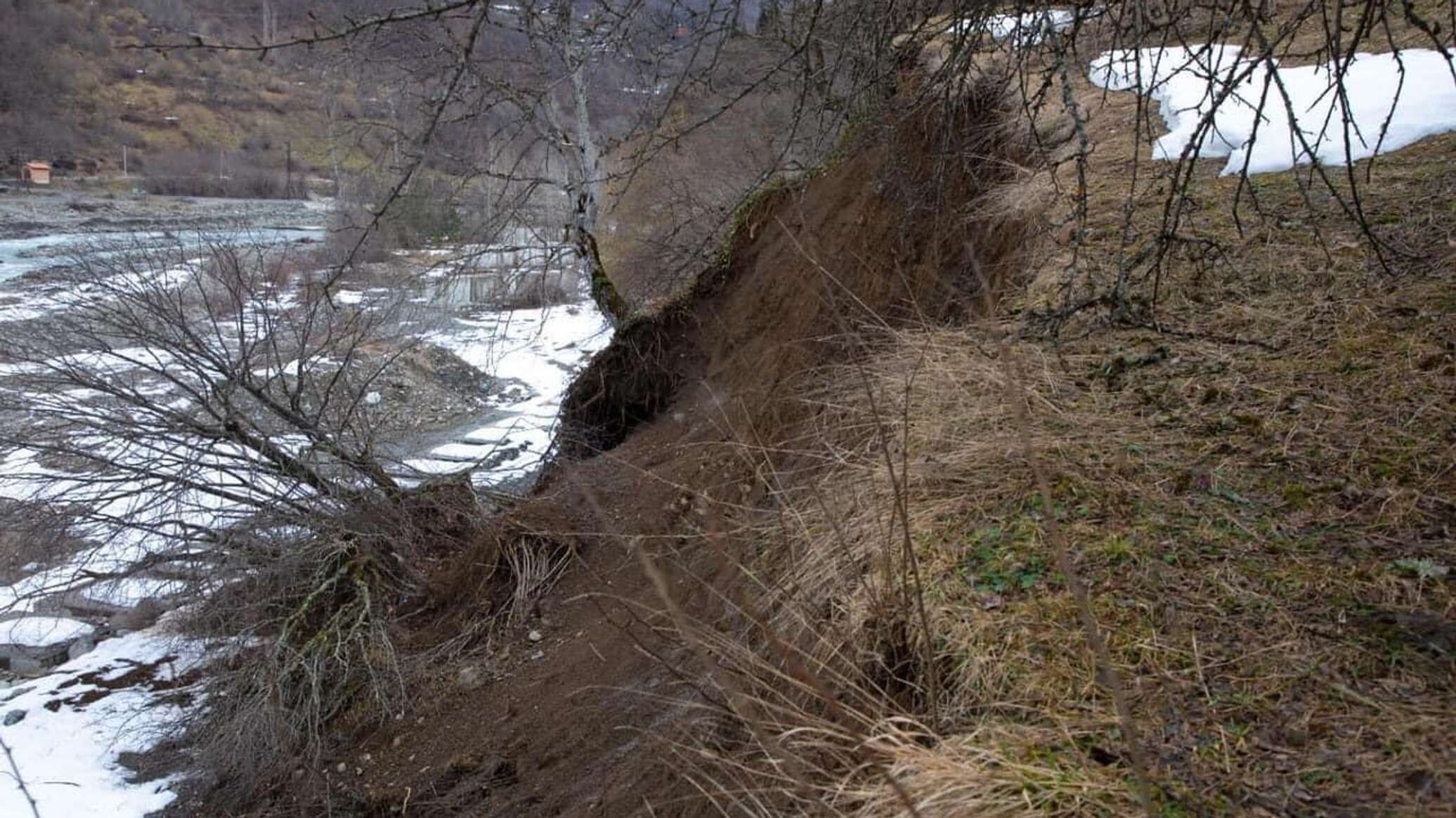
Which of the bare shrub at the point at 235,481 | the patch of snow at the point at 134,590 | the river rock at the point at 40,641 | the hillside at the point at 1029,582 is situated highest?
the hillside at the point at 1029,582

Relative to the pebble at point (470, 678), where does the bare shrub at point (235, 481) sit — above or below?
above

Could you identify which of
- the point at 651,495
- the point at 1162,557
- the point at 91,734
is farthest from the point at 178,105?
the point at 1162,557

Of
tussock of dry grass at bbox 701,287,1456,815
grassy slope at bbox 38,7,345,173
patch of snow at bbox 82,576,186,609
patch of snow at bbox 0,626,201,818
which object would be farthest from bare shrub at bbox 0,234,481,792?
grassy slope at bbox 38,7,345,173

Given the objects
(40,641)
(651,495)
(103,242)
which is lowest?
(40,641)

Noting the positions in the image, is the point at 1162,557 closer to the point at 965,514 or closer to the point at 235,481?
the point at 965,514

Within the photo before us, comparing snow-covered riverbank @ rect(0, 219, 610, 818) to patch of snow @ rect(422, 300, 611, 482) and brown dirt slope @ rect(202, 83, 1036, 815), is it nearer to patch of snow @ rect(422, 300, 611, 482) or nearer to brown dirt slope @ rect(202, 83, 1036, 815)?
brown dirt slope @ rect(202, 83, 1036, 815)

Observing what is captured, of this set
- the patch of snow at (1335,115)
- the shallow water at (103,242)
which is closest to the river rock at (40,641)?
the shallow water at (103,242)

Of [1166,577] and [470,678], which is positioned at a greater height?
[1166,577]

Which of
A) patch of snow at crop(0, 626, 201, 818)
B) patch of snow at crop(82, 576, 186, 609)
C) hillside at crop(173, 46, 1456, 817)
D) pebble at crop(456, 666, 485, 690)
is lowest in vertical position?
patch of snow at crop(0, 626, 201, 818)

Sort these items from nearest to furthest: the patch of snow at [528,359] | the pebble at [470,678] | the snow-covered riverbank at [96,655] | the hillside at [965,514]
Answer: the hillside at [965,514], the pebble at [470,678], the snow-covered riverbank at [96,655], the patch of snow at [528,359]

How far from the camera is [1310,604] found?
2.16m

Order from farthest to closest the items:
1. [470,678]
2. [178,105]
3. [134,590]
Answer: [178,105]
[134,590]
[470,678]

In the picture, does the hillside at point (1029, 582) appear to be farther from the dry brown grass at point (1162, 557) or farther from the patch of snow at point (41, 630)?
the patch of snow at point (41, 630)

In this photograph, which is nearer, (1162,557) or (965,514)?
(1162,557)
